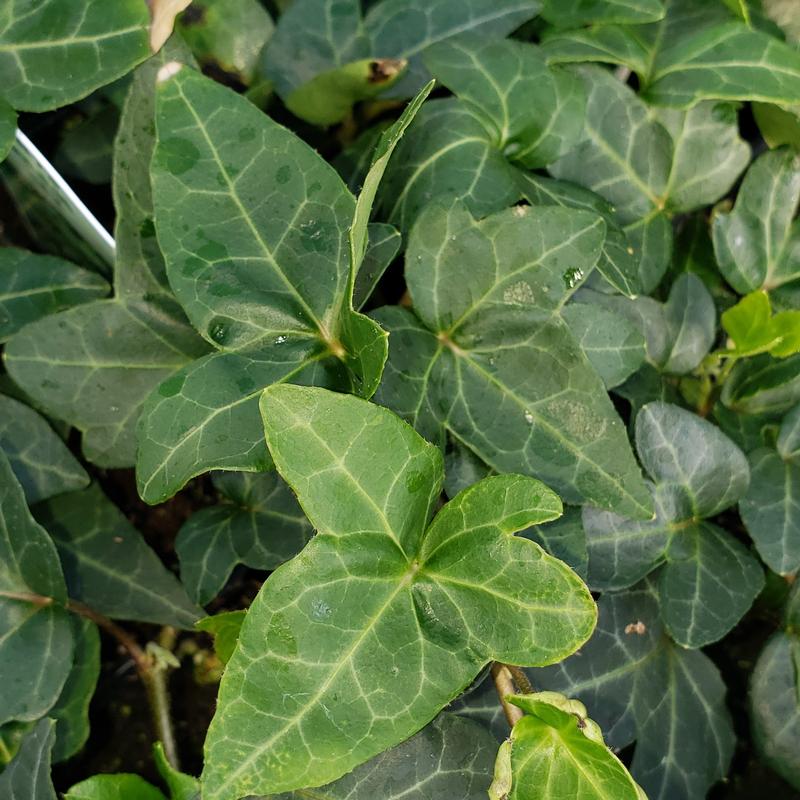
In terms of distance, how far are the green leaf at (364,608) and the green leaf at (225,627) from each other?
14cm

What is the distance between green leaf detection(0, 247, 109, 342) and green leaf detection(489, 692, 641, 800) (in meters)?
0.57

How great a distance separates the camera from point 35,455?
0.85 meters

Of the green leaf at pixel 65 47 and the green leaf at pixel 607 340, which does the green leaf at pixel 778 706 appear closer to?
the green leaf at pixel 607 340

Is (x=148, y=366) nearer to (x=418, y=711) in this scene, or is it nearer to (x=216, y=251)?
(x=216, y=251)

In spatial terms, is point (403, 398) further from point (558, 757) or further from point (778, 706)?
point (778, 706)

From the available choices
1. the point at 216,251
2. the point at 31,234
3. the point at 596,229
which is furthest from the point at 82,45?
the point at 596,229

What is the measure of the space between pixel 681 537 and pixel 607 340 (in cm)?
19

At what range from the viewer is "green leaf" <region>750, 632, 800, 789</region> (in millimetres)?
787

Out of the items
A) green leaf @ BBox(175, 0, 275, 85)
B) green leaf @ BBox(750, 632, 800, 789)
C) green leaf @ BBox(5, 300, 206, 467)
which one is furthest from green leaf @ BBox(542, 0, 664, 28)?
green leaf @ BBox(750, 632, 800, 789)

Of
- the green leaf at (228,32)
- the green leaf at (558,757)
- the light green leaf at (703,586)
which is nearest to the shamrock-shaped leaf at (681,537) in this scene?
the light green leaf at (703,586)

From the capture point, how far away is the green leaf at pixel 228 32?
34.1 inches

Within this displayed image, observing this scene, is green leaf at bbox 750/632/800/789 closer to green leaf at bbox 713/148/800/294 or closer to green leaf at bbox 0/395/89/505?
green leaf at bbox 713/148/800/294

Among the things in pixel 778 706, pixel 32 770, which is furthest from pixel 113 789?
pixel 778 706

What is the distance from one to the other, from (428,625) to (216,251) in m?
0.32
